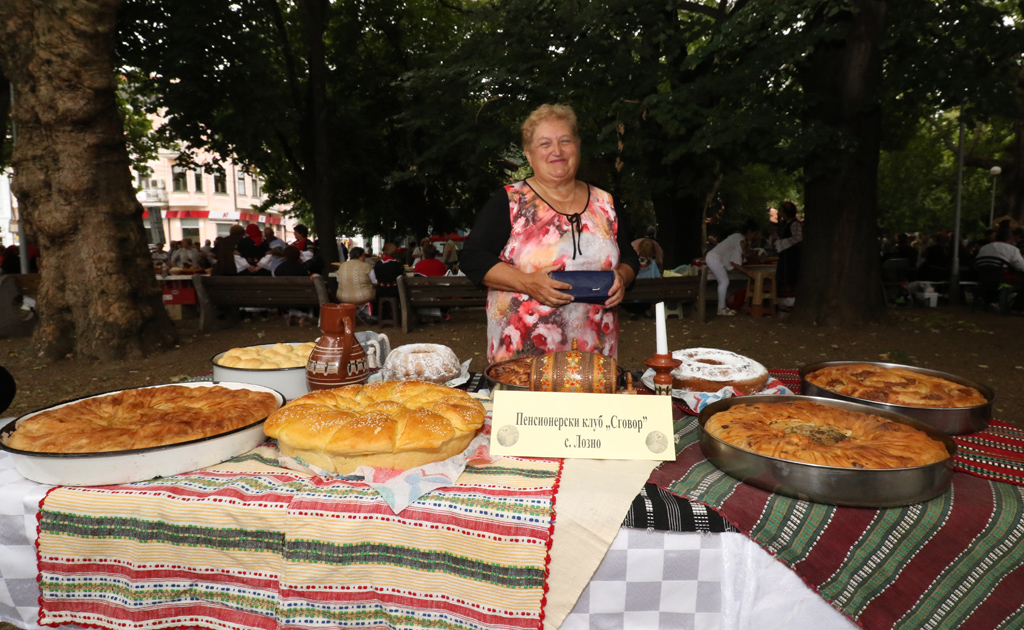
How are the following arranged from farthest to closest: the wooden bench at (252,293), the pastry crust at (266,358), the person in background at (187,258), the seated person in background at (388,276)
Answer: the person in background at (187,258) < the seated person in background at (388,276) < the wooden bench at (252,293) < the pastry crust at (266,358)

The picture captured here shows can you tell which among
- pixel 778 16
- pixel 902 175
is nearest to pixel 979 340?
pixel 778 16

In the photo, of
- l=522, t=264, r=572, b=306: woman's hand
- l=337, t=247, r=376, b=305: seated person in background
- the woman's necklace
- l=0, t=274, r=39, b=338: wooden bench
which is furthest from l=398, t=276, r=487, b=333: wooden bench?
l=522, t=264, r=572, b=306: woman's hand

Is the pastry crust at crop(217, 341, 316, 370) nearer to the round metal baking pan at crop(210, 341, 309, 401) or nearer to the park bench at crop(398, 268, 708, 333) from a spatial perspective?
the round metal baking pan at crop(210, 341, 309, 401)

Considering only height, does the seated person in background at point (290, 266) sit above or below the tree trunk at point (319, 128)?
below

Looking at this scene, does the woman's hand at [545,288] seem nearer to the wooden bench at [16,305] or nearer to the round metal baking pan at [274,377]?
the round metal baking pan at [274,377]

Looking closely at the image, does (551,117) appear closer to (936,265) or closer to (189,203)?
(936,265)

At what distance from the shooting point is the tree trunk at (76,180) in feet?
20.9

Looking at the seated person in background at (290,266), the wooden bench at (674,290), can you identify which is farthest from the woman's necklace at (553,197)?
the seated person in background at (290,266)

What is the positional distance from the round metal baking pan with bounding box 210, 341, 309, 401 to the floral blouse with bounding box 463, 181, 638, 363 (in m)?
0.79

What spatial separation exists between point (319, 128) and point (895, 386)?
1388cm

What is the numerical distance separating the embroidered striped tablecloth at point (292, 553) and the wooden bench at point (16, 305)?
9999mm

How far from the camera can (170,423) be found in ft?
4.89

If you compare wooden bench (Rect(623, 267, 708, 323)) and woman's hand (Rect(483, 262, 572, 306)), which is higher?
woman's hand (Rect(483, 262, 572, 306))

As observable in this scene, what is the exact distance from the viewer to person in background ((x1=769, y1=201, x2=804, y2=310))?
1112 centimetres
